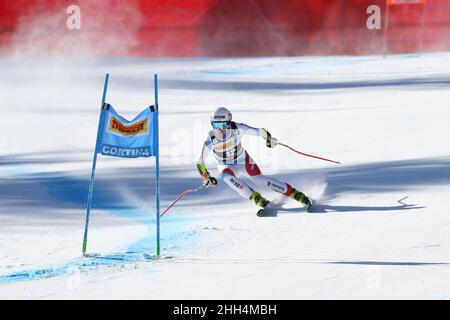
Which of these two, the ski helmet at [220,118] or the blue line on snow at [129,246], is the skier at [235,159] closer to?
the ski helmet at [220,118]

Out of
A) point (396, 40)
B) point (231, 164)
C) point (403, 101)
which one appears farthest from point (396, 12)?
point (231, 164)

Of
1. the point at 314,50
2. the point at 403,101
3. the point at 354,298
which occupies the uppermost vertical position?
the point at 314,50

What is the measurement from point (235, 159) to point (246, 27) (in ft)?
44.6

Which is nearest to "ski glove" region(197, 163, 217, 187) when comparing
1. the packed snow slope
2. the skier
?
the skier

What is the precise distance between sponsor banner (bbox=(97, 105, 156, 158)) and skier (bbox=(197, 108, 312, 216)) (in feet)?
5.25

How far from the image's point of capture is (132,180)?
43.7 feet

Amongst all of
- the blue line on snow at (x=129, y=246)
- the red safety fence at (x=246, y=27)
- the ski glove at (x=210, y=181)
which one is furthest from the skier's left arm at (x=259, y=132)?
the red safety fence at (x=246, y=27)

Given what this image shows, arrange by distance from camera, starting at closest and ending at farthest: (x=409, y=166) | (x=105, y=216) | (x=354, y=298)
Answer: (x=354, y=298)
(x=105, y=216)
(x=409, y=166)

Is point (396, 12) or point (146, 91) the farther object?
point (396, 12)

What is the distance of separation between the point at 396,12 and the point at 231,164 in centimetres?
1369

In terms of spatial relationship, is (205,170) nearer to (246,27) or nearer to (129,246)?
(129,246)

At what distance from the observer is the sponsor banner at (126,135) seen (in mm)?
9180

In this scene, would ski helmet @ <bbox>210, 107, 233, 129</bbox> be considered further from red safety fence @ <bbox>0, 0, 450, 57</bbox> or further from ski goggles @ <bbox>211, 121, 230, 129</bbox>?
red safety fence @ <bbox>0, 0, 450, 57</bbox>

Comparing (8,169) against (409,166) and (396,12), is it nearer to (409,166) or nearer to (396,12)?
(409,166)
